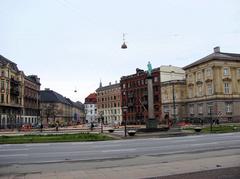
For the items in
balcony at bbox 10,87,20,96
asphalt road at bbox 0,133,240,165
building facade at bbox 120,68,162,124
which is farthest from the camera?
building facade at bbox 120,68,162,124

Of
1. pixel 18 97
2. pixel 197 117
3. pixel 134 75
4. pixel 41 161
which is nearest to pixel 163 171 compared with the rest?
pixel 41 161

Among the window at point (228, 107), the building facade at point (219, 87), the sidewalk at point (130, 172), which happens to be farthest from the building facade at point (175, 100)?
the sidewalk at point (130, 172)

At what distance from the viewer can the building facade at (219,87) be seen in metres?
76.4

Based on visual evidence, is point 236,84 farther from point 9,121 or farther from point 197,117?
point 9,121

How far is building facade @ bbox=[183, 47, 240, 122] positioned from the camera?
3009 inches

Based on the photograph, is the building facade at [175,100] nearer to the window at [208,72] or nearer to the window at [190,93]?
the window at [190,93]

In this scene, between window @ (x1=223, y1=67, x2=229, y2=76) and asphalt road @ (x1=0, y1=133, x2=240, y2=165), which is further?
window @ (x1=223, y1=67, x2=229, y2=76)

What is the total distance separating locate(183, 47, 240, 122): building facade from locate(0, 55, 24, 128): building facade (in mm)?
44808

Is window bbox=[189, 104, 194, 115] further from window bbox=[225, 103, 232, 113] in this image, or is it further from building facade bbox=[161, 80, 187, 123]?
window bbox=[225, 103, 232, 113]

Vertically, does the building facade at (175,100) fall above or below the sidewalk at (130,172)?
above

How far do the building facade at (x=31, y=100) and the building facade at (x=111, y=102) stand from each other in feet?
98.3

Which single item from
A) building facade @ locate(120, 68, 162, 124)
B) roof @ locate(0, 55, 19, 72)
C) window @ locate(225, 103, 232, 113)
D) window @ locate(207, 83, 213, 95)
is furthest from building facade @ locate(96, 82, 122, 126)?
window @ locate(225, 103, 232, 113)

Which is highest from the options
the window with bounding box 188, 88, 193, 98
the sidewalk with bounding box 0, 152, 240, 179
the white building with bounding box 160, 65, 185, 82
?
the white building with bounding box 160, 65, 185, 82

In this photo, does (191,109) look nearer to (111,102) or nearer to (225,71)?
(225,71)
